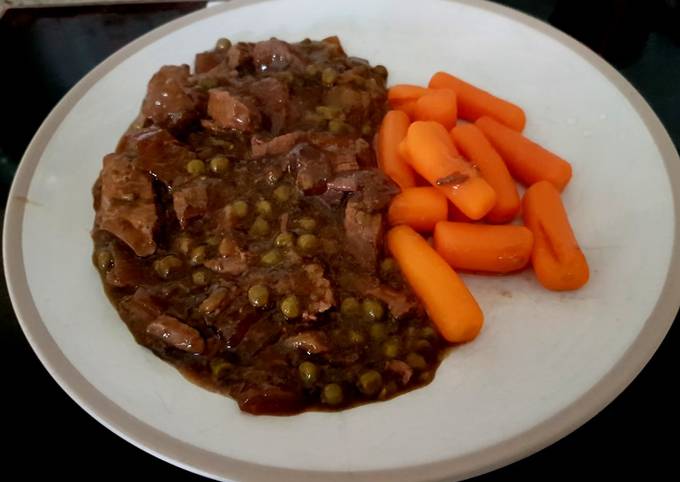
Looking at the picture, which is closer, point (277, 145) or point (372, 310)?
point (372, 310)

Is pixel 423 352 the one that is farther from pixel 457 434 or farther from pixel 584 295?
pixel 584 295

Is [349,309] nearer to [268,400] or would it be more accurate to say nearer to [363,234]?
[363,234]

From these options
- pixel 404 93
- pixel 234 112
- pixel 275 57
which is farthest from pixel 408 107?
pixel 234 112

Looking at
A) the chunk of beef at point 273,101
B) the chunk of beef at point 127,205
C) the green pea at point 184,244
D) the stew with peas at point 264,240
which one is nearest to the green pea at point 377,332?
the stew with peas at point 264,240

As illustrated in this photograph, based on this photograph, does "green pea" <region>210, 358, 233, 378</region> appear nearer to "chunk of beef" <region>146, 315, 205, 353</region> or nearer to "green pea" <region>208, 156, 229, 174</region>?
"chunk of beef" <region>146, 315, 205, 353</region>

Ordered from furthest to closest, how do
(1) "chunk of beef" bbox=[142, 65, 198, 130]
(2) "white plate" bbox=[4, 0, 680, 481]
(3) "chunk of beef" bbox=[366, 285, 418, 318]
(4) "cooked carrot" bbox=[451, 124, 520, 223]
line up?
(1) "chunk of beef" bbox=[142, 65, 198, 130], (4) "cooked carrot" bbox=[451, 124, 520, 223], (3) "chunk of beef" bbox=[366, 285, 418, 318], (2) "white plate" bbox=[4, 0, 680, 481]

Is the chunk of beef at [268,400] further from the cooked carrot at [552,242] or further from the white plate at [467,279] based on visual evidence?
the cooked carrot at [552,242]

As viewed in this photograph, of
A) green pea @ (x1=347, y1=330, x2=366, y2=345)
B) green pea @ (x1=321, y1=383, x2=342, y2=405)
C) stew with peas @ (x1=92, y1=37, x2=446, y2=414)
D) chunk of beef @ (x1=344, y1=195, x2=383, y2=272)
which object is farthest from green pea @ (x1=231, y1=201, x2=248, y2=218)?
green pea @ (x1=321, y1=383, x2=342, y2=405)

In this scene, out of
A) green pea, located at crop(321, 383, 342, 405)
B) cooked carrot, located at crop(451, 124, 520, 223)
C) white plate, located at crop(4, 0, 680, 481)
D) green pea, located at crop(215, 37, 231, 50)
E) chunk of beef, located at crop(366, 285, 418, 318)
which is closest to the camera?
white plate, located at crop(4, 0, 680, 481)
